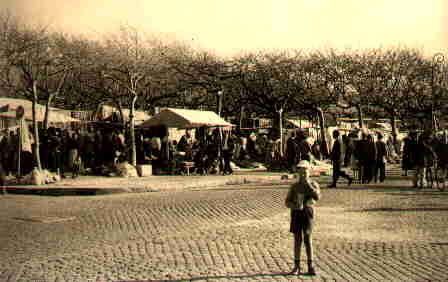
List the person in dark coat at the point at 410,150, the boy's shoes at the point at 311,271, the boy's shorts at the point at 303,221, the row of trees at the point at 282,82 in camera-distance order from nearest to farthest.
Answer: the boy's shoes at the point at 311,271 < the boy's shorts at the point at 303,221 < the person in dark coat at the point at 410,150 < the row of trees at the point at 282,82

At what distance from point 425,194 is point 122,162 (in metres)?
11.2

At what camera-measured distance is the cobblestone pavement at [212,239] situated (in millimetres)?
6793

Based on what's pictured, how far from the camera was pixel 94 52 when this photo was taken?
31.1 metres

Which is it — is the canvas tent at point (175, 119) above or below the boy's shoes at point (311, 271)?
above

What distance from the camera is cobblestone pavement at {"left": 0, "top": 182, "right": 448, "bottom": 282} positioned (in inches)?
267

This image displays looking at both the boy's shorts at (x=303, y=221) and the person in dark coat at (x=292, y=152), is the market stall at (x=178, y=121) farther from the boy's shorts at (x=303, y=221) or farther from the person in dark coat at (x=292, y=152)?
the boy's shorts at (x=303, y=221)

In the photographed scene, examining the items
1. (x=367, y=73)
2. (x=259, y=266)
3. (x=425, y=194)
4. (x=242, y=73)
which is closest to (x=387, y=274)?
(x=259, y=266)

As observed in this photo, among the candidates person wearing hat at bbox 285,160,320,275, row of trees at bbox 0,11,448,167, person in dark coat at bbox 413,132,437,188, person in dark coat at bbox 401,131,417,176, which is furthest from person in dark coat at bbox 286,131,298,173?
person wearing hat at bbox 285,160,320,275

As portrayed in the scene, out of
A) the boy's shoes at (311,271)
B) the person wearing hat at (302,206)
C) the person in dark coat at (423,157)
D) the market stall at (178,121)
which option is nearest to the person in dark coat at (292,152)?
the market stall at (178,121)

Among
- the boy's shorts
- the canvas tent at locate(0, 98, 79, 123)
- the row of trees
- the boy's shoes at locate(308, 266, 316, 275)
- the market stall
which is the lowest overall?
the boy's shoes at locate(308, 266, 316, 275)

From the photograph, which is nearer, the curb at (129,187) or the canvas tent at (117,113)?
the curb at (129,187)

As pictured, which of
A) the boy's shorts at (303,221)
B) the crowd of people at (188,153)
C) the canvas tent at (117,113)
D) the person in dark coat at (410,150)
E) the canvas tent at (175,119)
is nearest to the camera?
the boy's shorts at (303,221)

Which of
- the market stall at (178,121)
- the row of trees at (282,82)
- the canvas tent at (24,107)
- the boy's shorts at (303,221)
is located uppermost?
the row of trees at (282,82)

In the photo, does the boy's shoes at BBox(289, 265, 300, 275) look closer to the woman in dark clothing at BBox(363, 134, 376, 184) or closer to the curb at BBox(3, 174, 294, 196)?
the curb at BBox(3, 174, 294, 196)
